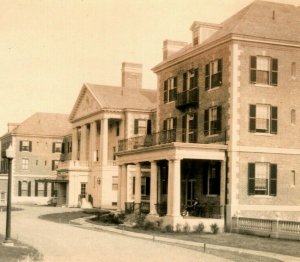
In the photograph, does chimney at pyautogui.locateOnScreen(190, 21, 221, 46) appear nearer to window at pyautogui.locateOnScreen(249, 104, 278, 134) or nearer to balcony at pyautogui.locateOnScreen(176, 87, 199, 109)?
balcony at pyautogui.locateOnScreen(176, 87, 199, 109)

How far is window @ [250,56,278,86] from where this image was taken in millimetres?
32875

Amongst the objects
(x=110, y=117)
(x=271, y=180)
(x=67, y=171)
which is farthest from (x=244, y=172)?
(x=67, y=171)

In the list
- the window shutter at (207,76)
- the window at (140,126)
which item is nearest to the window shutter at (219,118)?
the window shutter at (207,76)

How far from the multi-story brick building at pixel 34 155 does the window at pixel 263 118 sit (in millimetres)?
50581

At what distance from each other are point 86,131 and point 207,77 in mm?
30717

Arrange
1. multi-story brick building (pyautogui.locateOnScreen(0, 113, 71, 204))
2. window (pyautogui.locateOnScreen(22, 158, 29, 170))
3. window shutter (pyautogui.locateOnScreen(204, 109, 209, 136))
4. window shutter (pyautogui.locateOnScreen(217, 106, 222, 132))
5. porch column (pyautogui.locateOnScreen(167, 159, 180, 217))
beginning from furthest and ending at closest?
window (pyautogui.locateOnScreen(22, 158, 29, 170)) → multi-story brick building (pyautogui.locateOnScreen(0, 113, 71, 204)) → window shutter (pyautogui.locateOnScreen(204, 109, 209, 136)) → window shutter (pyautogui.locateOnScreen(217, 106, 222, 132)) → porch column (pyautogui.locateOnScreen(167, 159, 180, 217))

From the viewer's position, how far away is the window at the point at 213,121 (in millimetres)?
33725

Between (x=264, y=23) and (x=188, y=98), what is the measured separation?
6.51 m

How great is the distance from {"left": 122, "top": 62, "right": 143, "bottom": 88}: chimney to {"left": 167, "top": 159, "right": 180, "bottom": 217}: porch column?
35099 millimetres

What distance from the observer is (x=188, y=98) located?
123 ft

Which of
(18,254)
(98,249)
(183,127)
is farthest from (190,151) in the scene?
(18,254)

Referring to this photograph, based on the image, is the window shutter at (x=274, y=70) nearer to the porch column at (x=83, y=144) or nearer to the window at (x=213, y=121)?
the window at (x=213, y=121)

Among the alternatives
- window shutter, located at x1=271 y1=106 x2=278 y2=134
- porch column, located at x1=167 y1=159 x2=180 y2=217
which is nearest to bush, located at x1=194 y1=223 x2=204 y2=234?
porch column, located at x1=167 y1=159 x2=180 y2=217

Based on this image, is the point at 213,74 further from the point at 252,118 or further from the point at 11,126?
the point at 11,126
